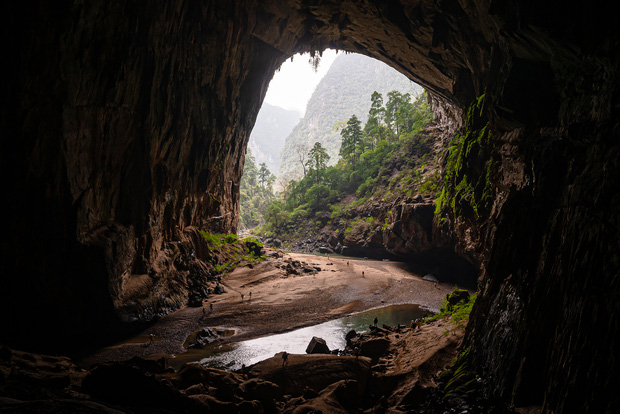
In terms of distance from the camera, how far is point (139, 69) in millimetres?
13484

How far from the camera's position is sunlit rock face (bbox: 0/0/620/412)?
201 inches

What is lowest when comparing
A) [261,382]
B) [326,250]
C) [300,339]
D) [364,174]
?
[300,339]

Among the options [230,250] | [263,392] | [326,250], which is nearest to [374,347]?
[263,392]

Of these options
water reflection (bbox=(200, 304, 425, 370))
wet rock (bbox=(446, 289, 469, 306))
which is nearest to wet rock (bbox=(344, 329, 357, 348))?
water reflection (bbox=(200, 304, 425, 370))

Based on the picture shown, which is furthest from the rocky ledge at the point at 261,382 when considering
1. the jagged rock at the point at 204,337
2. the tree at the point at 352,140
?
the tree at the point at 352,140

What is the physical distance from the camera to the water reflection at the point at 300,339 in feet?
39.7

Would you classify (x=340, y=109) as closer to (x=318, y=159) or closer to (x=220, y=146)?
(x=318, y=159)

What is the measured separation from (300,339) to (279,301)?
4.92 meters

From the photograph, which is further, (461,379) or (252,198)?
(252,198)

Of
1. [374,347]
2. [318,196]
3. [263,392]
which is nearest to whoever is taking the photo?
[263,392]

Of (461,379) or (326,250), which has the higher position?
(461,379)

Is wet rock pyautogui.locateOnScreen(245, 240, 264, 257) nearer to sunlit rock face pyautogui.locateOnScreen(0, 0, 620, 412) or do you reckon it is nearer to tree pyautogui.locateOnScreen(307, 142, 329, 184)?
sunlit rock face pyautogui.locateOnScreen(0, 0, 620, 412)

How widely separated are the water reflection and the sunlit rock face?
15.9 feet

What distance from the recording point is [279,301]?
1906 cm
